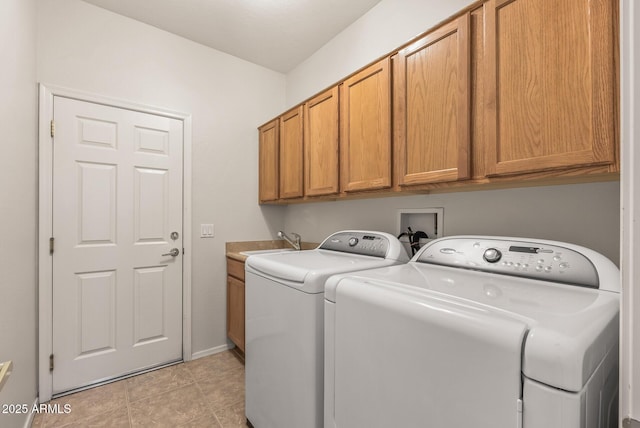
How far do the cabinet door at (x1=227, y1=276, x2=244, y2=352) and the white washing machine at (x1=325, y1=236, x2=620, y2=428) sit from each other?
1417mm

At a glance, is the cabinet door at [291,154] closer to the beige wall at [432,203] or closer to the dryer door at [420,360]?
the beige wall at [432,203]

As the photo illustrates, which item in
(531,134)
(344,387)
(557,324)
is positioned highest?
(531,134)

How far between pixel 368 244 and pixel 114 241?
1.83 meters

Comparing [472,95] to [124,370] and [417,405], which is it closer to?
[417,405]

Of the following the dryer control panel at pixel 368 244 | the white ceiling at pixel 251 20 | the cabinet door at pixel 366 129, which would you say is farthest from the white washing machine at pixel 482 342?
the white ceiling at pixel 251 20

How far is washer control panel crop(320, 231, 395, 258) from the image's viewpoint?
163 cm

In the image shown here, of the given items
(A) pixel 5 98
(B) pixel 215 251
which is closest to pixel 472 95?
(A) pixel 5 98

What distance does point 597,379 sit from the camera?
588 mm

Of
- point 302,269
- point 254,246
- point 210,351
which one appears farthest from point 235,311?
point 302,269

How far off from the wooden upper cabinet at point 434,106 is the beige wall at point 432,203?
0.35m

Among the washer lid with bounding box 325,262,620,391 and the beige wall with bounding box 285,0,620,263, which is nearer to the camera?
the washer lid with bounding box 325,262,620,391

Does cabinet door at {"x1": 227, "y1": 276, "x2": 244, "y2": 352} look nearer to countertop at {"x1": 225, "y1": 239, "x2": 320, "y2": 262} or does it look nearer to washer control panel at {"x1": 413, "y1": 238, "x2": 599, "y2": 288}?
countertop at {"x1": 225, "y1": 239, "x2": 320, "y2": 262}

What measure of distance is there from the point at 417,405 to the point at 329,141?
5.02 feet

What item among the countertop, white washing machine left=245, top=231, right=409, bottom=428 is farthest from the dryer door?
the countertop
